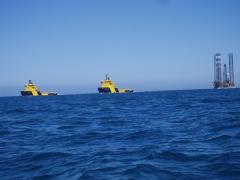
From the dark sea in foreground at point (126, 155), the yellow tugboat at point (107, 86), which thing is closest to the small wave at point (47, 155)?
the dark sea in foreground at point (126, 155)

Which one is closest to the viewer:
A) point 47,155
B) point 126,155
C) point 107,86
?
point 126,155

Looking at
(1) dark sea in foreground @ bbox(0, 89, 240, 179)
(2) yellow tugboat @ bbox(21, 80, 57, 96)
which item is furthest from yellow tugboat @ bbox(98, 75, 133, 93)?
(1) dark sea in foreground @ bbox(0, 89, 240, 179)

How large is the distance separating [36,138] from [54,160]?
4080 mm

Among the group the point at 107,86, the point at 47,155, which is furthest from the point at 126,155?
the point at 107,86

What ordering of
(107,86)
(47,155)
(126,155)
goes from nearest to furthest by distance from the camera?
1. (126,155)
2. (47,155)
3. (107,86)

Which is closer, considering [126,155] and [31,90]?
[126,155]

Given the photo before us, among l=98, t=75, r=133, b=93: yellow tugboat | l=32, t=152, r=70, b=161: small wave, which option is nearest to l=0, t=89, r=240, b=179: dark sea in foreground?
l=32, t=152, r=70, b=161: small wave

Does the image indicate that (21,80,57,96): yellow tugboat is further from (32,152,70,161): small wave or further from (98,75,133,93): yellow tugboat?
(32,152,70,161): small wave

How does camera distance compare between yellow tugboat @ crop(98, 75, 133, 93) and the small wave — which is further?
yellow tugboat @ crop(98, 75, 133, 93)

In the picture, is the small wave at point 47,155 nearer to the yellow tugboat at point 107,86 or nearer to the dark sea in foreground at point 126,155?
the dark sea in foreground at point 126,155

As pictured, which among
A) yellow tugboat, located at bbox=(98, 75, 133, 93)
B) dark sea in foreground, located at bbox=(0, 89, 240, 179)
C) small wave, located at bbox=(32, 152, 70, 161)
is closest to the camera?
dark sea in foreground, located at bbox=(0, 89, 240, 179)

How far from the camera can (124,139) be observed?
10508 mm

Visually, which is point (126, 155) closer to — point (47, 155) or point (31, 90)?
point (47, 155)

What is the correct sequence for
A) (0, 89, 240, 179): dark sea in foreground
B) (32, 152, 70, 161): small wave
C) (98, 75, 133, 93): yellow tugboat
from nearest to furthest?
(0, 89, 240, 179): dark sea in foreground → (32, 152, 70, 161): small wave → (98, 75, 133, 93): yellow tugboat
